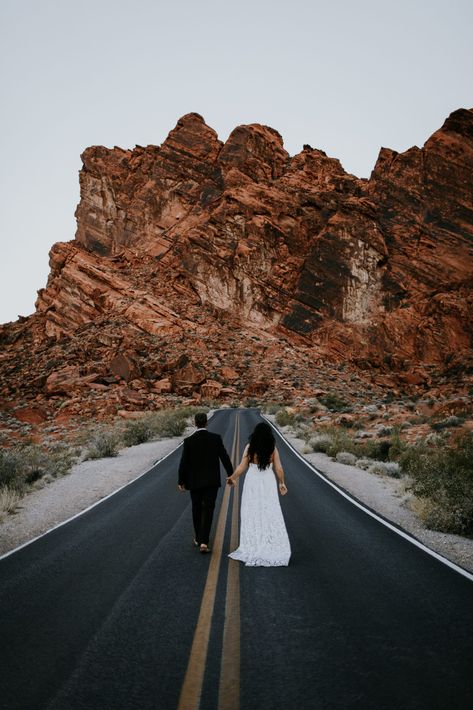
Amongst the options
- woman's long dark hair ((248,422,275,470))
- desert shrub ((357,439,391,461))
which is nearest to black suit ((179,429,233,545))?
woman's long dark hair ((248,422,275,470))

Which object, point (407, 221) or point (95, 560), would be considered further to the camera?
point (407, 221)

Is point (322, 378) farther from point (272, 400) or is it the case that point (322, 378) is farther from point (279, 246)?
point (279, 246)

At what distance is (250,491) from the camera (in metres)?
6.18

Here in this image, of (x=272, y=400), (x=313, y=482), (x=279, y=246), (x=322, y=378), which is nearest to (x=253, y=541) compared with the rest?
(x=313, y=482)

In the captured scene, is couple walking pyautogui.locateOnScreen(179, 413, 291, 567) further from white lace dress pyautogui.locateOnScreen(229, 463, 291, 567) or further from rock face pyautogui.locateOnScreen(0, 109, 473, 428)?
rock face pyautogui.locateOnScreen(0, 109, 473, 428)

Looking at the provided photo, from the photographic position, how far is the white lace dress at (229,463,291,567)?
223 inches

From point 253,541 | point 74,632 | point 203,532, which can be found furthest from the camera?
point 203,532

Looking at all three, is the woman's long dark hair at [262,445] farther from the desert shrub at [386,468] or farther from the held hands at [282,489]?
the desert shrub at [386,468]

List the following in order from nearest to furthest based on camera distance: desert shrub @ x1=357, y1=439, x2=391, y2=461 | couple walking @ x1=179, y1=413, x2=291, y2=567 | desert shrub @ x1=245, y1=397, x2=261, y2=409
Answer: couple walking @ x1=179, y1=413, x2=291, y2=567, desert shrub @ x1=357, y1=439, x2=391, y2=461, desert shrub @ x1=245, y1=397, x2=261, y2=409

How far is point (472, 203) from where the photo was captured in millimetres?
63844

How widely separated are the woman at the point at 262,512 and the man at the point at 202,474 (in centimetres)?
34

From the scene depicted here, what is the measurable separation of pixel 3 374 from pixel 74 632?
51272mm

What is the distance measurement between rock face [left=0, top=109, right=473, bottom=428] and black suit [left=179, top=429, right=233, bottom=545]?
3856 cm

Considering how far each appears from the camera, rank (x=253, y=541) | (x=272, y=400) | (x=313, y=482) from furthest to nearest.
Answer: (x=272, y=400) < (x=313, y=482) < (x=253, y=541)
